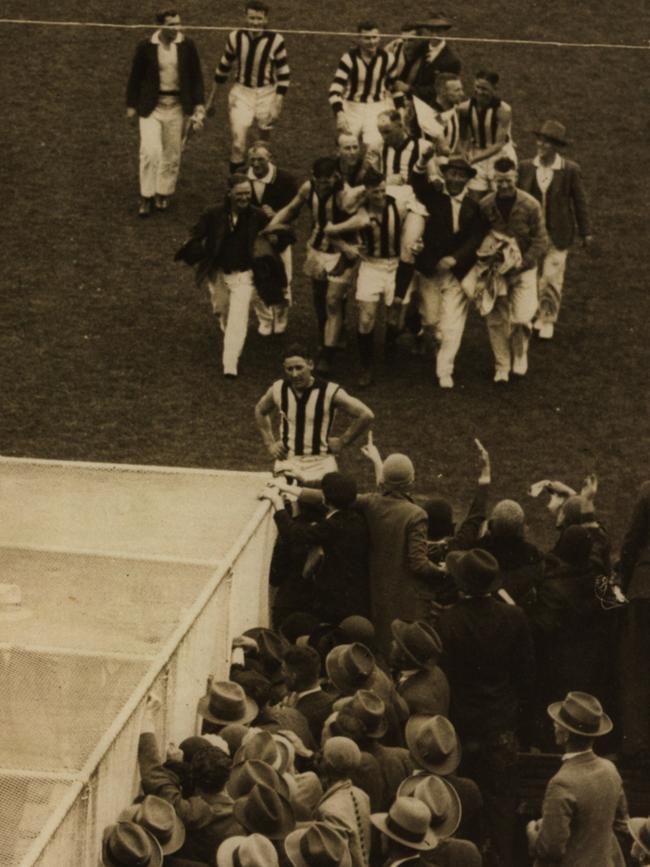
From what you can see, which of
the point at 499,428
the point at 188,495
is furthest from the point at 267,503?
the point at 499,428

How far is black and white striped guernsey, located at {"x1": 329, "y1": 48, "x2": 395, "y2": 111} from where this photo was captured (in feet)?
57.1

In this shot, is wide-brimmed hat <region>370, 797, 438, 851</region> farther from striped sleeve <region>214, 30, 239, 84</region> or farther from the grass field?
striped sleeve <region>214, 30, 239, 84</region>

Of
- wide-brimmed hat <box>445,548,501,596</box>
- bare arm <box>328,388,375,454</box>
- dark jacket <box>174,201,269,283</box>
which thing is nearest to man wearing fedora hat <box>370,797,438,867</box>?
wide-brimmed hat <box>445,548,501,596</box>

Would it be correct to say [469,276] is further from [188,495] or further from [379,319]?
[188,495]

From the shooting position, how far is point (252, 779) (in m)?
7.73

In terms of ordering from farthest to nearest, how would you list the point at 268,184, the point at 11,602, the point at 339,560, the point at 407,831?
the point at 268,184 < the point at 339,560 < the point at 11,602 < the point at 407,831

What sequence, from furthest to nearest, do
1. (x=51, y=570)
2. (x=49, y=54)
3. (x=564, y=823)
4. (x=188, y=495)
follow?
(x=49, y=54), (x=188, y=495), (x=51, y=570), (x=564, y=823)

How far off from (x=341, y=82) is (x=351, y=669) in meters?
9.66

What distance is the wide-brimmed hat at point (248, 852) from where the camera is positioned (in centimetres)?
718

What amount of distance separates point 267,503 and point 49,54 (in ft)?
37.5

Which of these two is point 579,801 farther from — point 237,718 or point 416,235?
point 416,235

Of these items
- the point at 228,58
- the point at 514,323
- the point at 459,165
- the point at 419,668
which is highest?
the point at 459,165

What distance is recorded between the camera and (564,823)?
8.25 m

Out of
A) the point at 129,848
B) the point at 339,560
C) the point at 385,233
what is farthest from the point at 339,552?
the point at 385,233
